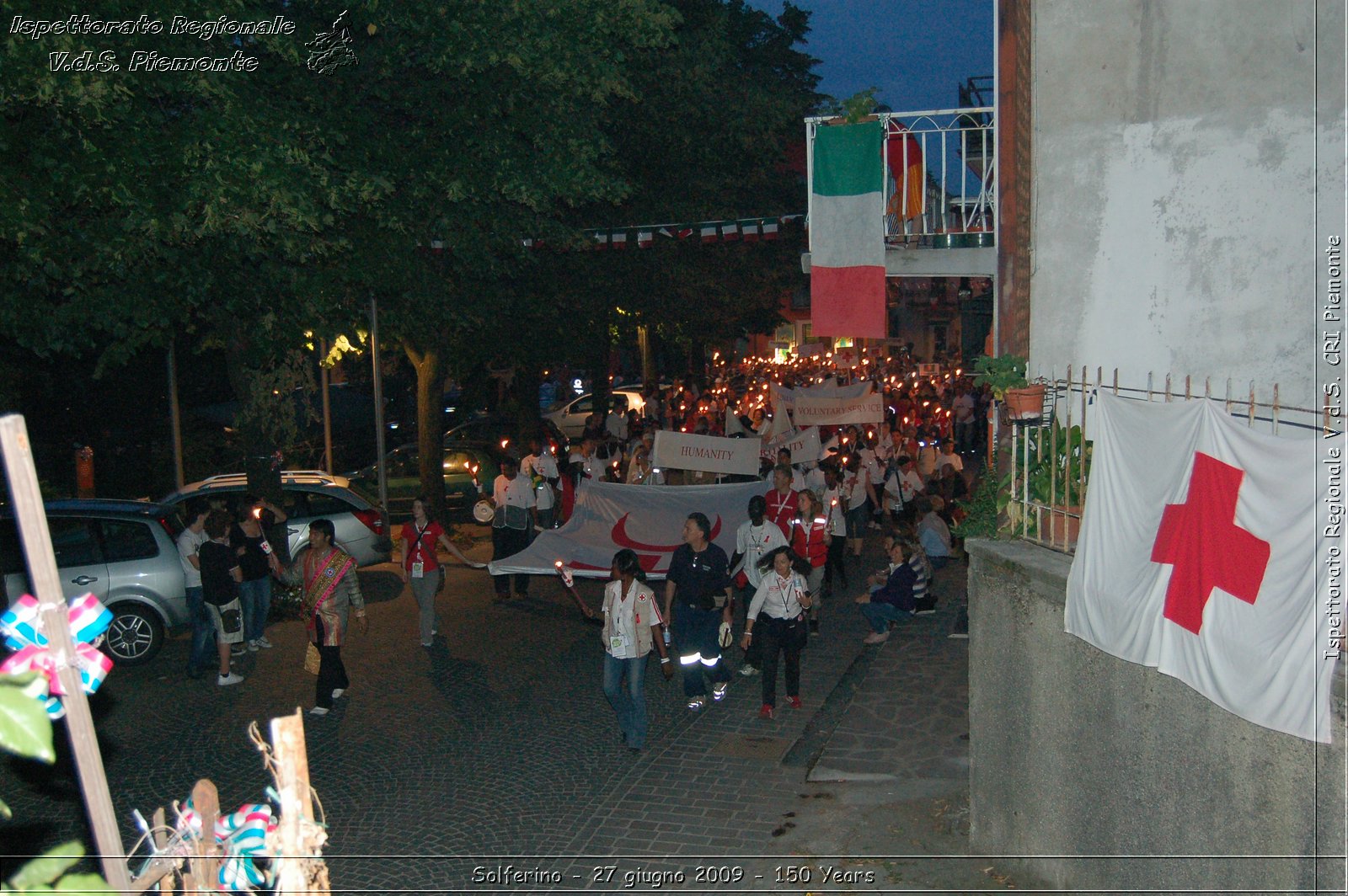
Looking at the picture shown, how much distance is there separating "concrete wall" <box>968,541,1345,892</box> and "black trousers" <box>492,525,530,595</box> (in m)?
8.18

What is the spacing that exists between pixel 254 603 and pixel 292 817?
9.64 meters

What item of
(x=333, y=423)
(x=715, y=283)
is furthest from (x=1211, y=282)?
(x=333, y=423)

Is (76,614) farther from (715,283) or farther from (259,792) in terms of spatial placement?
(715,283)

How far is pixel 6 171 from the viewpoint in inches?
395

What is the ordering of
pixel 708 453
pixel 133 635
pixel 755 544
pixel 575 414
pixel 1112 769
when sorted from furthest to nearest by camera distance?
1. pixel 575 414
2. pixel 708 453
3. pixel 133 635
4. pixel 755 544
5. pixel 1112 769

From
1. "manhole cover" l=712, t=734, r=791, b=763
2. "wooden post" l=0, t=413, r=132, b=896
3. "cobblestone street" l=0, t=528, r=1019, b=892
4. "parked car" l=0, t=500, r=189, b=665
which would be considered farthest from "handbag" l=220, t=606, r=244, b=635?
"wooden post" l=0, t=413, r=132, b=896

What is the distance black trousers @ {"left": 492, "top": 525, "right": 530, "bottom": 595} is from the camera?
48.8ft

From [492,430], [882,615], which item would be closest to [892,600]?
[882,615]

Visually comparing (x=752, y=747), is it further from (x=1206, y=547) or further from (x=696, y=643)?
(x=1206, y=547)

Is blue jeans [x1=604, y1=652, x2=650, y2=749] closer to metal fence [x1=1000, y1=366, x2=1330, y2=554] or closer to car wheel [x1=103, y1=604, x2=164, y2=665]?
metal fence [x1=1000, y1=366, x2=1330, y2=554]

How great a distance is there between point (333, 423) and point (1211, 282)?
86.8 ft

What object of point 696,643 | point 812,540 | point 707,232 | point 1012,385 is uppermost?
point 707,232

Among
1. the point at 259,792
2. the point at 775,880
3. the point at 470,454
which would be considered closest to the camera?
the point at 775,880

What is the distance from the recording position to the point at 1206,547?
203 inches
